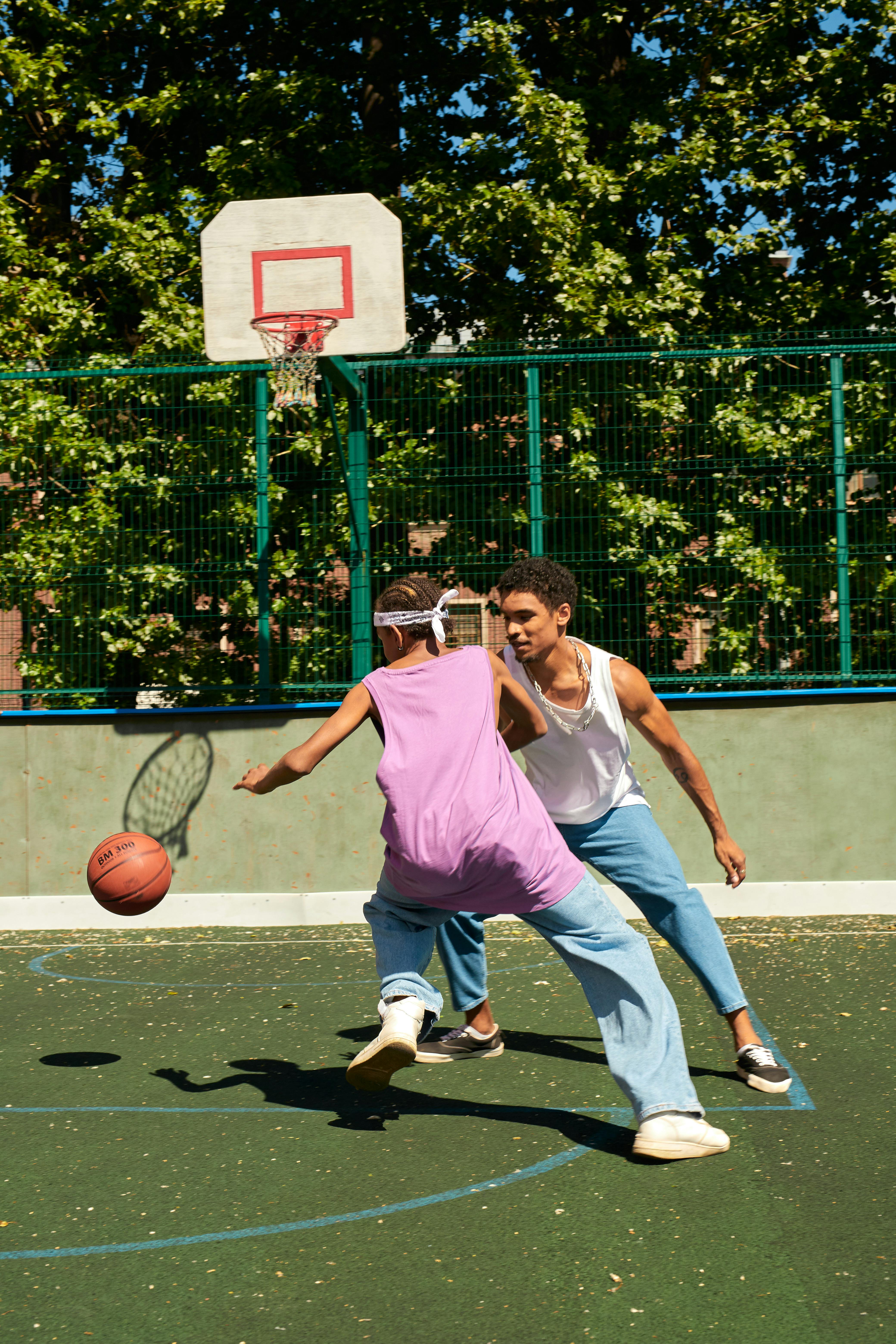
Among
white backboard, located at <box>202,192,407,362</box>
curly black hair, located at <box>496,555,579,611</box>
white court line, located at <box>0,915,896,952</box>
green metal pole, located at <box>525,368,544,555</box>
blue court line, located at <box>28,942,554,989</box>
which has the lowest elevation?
white court line, located at <box>0,915,896,952</box>

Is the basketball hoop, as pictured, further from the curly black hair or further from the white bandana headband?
the white bandana headband

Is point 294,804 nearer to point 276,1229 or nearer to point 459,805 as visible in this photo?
point 459,805

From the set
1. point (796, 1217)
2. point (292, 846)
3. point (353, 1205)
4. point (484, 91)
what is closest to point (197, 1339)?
point (353, 1205)

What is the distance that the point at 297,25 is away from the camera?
13188 millimetres

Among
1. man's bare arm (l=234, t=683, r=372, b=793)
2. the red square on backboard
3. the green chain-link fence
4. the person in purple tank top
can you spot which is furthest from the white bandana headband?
the red square on backboard

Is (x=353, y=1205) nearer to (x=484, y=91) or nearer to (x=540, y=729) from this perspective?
(x=540, y=729)

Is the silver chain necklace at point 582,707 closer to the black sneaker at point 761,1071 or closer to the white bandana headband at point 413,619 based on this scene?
the white bandana headband at point 413,619

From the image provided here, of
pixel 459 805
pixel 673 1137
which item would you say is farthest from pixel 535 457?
pixel 673 1137

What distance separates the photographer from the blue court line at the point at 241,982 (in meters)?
6.61

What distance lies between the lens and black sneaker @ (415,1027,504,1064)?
5062 millimetres

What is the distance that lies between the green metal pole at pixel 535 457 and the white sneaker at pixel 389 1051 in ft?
17.4

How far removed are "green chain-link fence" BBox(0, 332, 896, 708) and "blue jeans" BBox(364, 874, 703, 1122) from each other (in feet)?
16.5

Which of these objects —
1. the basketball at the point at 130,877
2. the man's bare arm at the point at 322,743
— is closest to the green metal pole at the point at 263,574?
the basketball at the point at 130,877

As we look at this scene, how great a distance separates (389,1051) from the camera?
370cm
